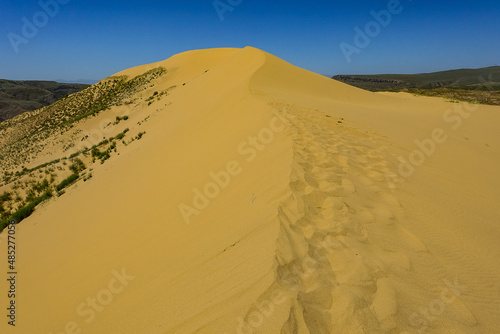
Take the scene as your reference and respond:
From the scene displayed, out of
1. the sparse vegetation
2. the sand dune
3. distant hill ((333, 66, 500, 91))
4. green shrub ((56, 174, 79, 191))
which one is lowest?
distant hill ((333, 66, 500, 91))

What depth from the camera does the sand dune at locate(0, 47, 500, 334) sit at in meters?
2.08

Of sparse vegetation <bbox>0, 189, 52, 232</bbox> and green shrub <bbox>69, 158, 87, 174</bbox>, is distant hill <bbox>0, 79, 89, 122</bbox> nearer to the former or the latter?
green shrub <bbox>69, 158, 87, 174</bbox>

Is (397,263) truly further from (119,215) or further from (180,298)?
(119,215)

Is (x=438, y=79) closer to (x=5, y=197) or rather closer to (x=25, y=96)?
(x=5, y=197)

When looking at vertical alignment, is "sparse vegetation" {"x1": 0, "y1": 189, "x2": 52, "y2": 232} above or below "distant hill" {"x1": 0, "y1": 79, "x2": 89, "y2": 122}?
below

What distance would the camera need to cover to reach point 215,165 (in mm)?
5090

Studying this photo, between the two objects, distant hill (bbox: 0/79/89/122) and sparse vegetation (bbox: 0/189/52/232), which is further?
distant hill (bbox: 0/79/89/122)

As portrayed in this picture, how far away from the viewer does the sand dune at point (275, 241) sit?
6.82 feet

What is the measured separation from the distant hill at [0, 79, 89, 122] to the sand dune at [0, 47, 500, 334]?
56.2 metres


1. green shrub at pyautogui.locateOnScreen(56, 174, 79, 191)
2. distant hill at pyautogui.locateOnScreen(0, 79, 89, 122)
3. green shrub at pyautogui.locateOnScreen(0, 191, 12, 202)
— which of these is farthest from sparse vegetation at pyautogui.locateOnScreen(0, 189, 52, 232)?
distant hill at pyautogui.locateOnScreen(0, 79, 89, 122)

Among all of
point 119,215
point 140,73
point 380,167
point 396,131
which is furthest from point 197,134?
point 140,73

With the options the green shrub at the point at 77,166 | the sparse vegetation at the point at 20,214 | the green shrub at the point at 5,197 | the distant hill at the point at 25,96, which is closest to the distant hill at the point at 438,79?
the green shrub at the point at 77,166

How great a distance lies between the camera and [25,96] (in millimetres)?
63719

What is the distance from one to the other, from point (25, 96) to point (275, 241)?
82873mm
